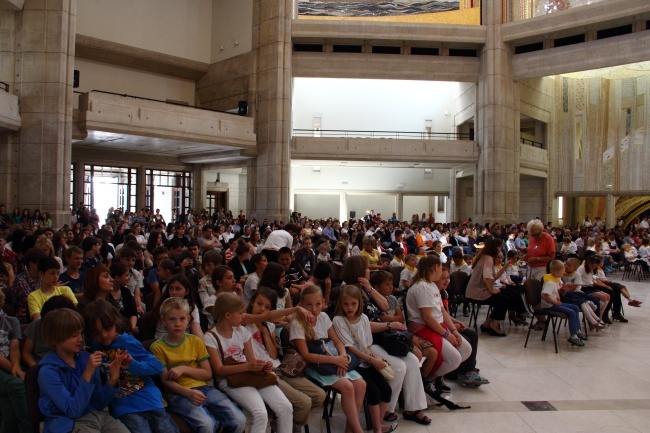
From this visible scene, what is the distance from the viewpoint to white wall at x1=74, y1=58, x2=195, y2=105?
70.0ft

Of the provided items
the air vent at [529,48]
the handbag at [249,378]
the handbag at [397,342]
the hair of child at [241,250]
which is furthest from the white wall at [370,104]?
the handbag at [249,378]

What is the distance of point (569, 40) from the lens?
71.4 ft

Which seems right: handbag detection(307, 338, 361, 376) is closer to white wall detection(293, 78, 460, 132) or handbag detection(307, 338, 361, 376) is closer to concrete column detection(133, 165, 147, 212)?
concrete column detection(133, 165, 147, 212)

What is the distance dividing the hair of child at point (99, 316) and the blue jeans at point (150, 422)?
0.55 meters

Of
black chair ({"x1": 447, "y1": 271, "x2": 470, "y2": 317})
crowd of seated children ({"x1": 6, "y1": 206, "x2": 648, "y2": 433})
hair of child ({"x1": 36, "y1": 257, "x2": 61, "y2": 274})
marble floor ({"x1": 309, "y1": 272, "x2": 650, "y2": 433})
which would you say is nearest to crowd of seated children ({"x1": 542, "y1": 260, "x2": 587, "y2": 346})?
marble floor ({"x1": 309, "y1": 272, "x2": 650, "y2": 433})

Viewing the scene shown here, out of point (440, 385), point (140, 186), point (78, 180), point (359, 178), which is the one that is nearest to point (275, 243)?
point (440, 385)

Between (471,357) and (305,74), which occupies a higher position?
(305,74)

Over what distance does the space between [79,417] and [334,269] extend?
5.49m

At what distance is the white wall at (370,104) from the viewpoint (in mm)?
26859

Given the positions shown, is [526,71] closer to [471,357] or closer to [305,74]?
[305,74]

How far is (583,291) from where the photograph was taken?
28.1 feet

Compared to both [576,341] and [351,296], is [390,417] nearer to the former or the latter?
[351,296]

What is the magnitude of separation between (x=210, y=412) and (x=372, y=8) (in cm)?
2355

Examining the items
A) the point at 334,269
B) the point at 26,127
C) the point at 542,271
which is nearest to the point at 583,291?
the point at 542,271
